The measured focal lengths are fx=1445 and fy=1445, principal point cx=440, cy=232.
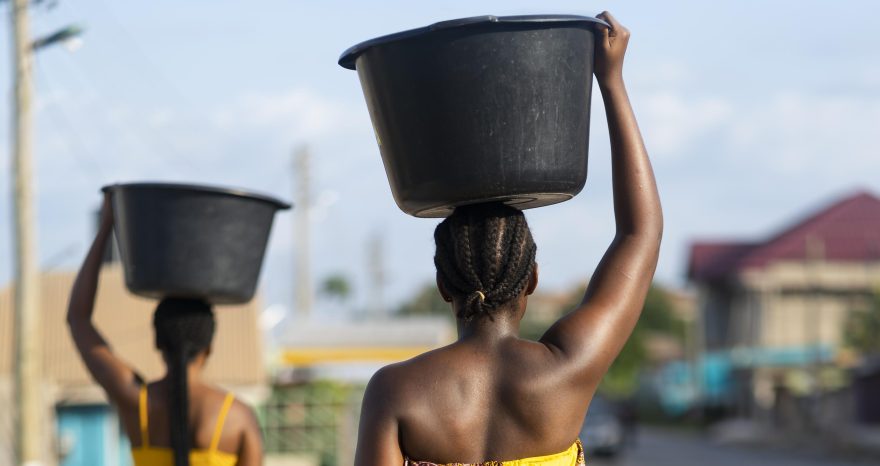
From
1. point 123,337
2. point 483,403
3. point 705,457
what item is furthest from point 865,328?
point 483,403

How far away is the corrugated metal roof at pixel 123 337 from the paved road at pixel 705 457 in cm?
672

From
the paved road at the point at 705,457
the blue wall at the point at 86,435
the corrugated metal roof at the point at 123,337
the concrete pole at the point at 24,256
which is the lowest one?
the paved road at the point at 705,457

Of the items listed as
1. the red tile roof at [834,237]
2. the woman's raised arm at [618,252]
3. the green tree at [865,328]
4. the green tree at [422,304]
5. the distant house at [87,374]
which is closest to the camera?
the woman's raised arm at [618,252]

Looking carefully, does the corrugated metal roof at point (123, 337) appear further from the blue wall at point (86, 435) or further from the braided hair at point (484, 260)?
the braided hair at point (484, 260)

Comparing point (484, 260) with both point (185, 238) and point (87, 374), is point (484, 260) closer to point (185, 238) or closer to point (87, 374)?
point (185, 238)

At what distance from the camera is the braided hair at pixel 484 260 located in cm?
272

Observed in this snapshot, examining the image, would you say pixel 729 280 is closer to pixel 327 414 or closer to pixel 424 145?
pixel 327 414

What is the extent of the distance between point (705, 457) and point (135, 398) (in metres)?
27.3

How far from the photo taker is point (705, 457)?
101ft

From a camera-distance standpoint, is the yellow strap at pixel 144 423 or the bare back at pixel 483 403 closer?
the bare back at pixel 483 403

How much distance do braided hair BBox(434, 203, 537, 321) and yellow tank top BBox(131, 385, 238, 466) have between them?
212cm

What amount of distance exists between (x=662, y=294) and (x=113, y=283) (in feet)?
242

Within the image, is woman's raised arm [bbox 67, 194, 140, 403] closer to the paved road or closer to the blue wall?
the blue wall

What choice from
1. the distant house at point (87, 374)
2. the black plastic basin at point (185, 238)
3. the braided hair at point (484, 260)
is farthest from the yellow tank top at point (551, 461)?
the distant house at point (87, 374)
